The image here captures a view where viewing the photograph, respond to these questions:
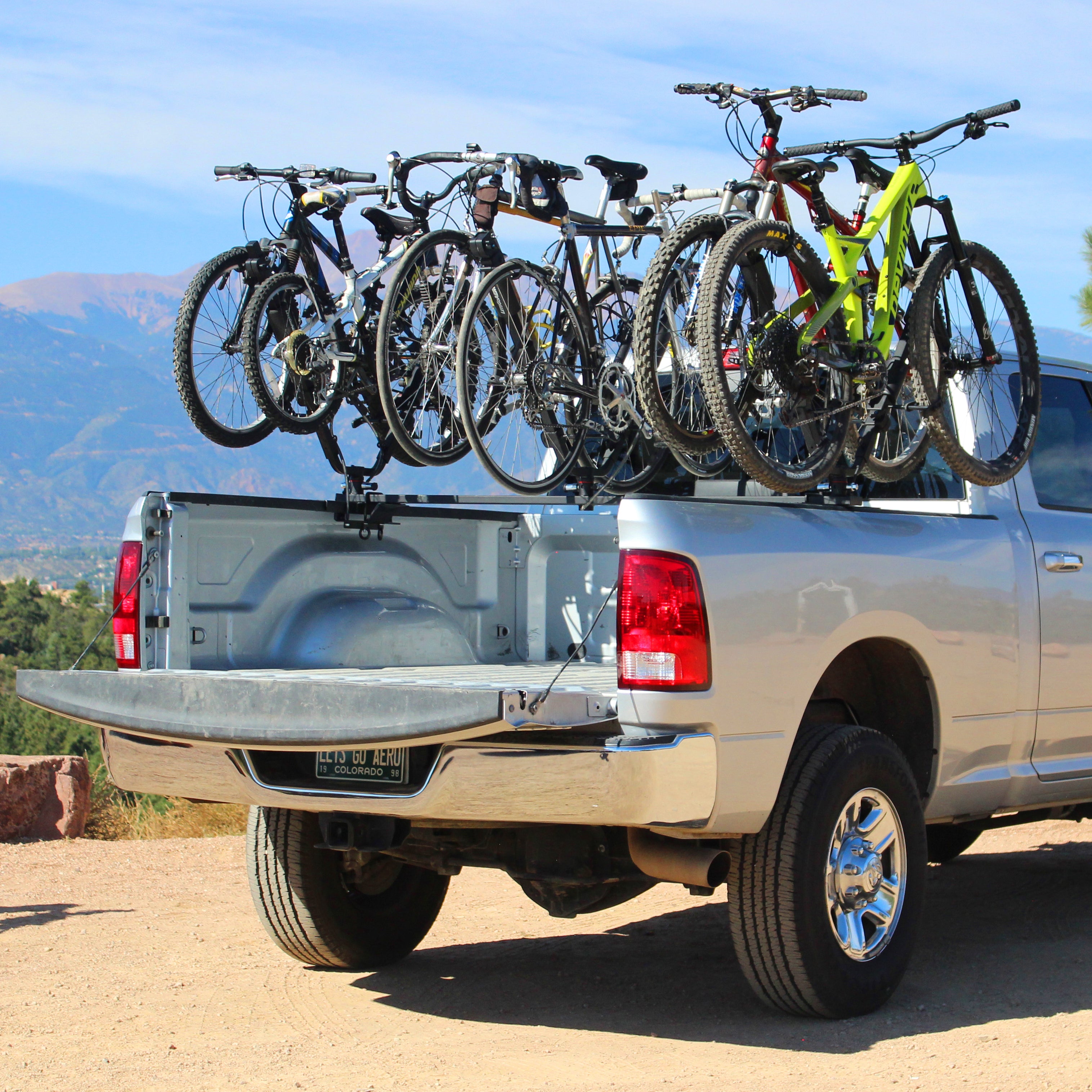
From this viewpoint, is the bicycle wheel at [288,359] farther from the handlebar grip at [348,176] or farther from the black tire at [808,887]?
the black tire at [808,887]

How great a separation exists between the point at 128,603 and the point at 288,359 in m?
1.61

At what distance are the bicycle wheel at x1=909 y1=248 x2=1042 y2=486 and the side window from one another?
156 millimetres

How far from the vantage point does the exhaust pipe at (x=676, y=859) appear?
13.7ft

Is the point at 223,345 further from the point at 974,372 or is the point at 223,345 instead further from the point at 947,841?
the point at 947,841

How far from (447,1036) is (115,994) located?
4.65 ft

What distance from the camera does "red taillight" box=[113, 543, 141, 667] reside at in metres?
4.74

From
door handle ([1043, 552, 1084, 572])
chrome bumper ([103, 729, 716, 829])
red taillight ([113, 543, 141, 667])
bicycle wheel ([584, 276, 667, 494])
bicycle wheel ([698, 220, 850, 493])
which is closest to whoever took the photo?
chrome bumper ([103, 729, 716, 829])

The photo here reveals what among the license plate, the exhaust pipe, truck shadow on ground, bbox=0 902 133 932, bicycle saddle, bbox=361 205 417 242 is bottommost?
truck shadow on ground, bbox=0 902 133 932

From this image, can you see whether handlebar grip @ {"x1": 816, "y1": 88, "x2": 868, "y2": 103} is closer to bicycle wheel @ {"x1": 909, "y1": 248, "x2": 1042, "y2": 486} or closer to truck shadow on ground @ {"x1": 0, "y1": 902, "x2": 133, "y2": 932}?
bicycle wheel @ {"x1": 909, "y1": 248, "x2": 1042, "y2": 486}

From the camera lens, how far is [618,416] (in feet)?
20.3

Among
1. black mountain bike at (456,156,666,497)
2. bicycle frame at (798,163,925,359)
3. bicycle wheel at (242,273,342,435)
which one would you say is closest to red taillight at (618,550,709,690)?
bicycle frame at (798,163,925,359)

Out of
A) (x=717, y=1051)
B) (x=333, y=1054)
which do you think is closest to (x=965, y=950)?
(x=717, y=1051)

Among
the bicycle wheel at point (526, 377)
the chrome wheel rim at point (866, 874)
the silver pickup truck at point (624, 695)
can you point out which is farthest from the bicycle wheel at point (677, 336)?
the chrome wheel rim at point (866, 874)

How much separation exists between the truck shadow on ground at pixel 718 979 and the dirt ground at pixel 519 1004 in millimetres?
14
